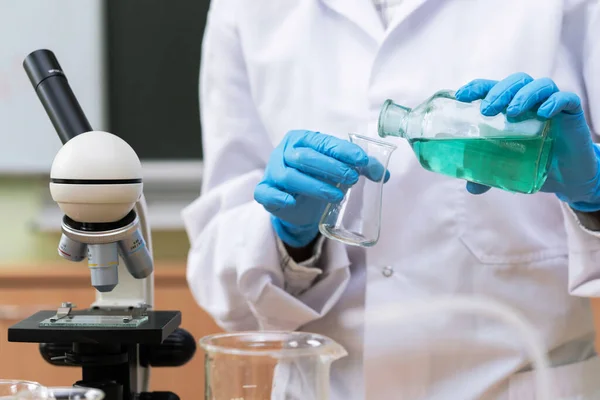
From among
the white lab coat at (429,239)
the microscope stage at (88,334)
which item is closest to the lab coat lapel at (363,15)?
the white lab coat at (429,239)

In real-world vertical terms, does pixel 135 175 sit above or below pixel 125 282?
above

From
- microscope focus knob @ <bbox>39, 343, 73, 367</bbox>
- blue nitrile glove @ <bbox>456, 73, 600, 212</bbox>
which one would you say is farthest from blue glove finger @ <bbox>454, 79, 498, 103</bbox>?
microscope focus knob @ <bbox>39, 343, 73, 367</bbox>

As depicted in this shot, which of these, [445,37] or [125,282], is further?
[445,37]

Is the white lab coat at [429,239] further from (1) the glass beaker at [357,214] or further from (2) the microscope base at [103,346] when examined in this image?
(2) the microscope base at [103,346]

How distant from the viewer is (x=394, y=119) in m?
0.96

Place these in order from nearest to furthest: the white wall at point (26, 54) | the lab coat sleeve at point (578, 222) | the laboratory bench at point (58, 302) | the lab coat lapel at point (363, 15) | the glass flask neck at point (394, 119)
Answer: the glass flask neck at point (394, 119) → the lab coat sleeve at point (578, 222) → the lab coat lapel at point (363, 15) → the laboratory bench at point (58, 302) → the white wall at point (26, 54)

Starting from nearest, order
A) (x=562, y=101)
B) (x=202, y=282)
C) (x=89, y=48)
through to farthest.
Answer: (x=562, y=101) → (x=202, y=282) → (x=89, y=48)

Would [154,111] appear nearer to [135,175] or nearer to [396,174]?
[396,174]

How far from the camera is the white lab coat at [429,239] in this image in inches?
46.8

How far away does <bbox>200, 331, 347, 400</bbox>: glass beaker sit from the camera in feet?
2.48

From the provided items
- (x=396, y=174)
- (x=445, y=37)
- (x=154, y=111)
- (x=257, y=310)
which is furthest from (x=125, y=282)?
(x=154, y=111)

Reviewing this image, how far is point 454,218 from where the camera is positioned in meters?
1.21

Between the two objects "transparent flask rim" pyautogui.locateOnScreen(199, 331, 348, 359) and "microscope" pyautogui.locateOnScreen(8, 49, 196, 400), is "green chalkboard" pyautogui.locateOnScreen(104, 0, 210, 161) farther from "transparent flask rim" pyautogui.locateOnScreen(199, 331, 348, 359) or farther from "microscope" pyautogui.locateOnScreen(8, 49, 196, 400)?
"transparent flask rim" pyautogui.locateOnScreen(199, 331, 348, 359)

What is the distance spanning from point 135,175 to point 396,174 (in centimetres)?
54
